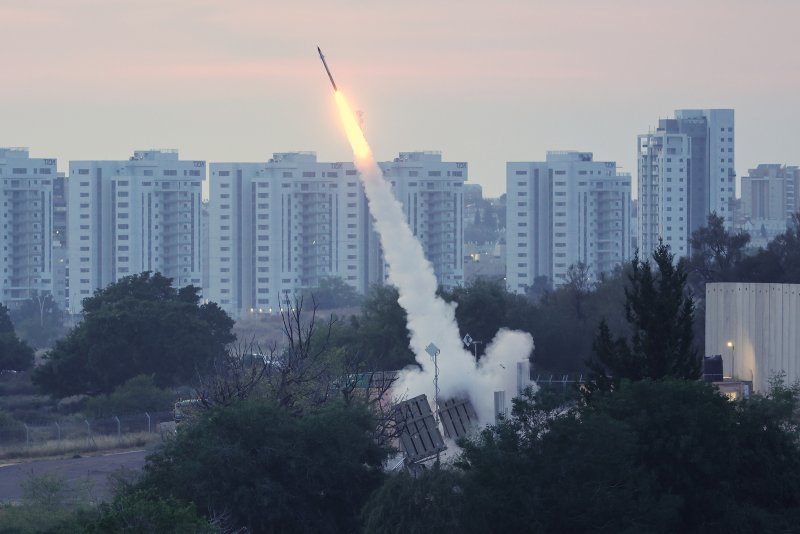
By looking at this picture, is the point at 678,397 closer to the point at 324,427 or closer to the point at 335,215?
the point at 324,427

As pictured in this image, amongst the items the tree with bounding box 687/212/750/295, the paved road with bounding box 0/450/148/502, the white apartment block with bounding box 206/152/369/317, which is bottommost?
the paved road with bounding box 0/450/148/502

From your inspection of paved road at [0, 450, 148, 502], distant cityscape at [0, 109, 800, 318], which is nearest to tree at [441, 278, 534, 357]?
paved road at [0, 450, 148, 502]

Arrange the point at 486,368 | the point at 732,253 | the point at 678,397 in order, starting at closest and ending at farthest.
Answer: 1. the point at 678,397
2. the point at 486,368
3. the point at 732,253

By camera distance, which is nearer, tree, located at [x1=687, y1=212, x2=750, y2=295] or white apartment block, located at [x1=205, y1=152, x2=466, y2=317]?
tree, located at [x1=687, y1=212, x2=750, y2=295]

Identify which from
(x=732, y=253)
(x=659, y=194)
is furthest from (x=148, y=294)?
(x=659, y=194)

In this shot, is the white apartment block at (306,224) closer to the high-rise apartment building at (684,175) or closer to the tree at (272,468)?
the high-rise apartment building at (684,175)

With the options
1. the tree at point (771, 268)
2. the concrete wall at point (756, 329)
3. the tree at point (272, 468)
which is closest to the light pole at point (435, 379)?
the tree at point (272, 468)

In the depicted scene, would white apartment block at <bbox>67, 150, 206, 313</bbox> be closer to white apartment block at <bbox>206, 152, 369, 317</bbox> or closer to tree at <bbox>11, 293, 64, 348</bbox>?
white apartment block at <bbox>206, 152, 369, 317</bbox>
